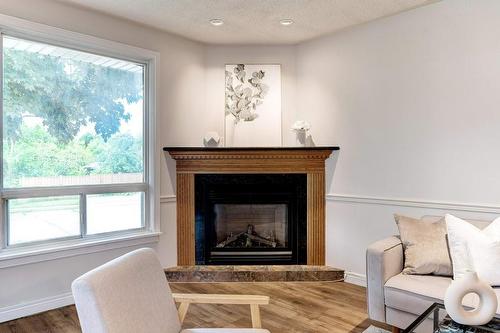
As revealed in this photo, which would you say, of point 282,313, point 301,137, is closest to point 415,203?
point 301,137

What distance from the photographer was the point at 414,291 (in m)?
2.26

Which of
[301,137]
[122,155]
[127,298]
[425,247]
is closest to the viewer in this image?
[127,298]

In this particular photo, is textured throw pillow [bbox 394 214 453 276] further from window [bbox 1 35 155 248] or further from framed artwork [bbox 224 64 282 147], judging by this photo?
window [bbox 1 35 155 248]

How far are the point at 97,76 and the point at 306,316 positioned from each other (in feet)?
9.18

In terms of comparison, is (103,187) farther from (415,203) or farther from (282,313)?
(415,203)

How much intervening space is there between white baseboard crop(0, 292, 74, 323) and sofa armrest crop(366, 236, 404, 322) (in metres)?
2.50

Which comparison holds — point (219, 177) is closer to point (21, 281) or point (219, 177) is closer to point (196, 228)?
point (196, 228)

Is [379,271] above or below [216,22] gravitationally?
below

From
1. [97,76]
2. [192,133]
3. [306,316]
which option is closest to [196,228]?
[192,133]

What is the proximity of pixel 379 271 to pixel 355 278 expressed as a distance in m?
1.38

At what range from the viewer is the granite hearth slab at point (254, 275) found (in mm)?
3764

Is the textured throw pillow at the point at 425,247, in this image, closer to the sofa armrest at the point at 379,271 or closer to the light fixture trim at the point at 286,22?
the sofa armrest at the point at 379,271

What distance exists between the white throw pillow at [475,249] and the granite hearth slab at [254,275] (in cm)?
163

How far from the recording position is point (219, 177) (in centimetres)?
394
